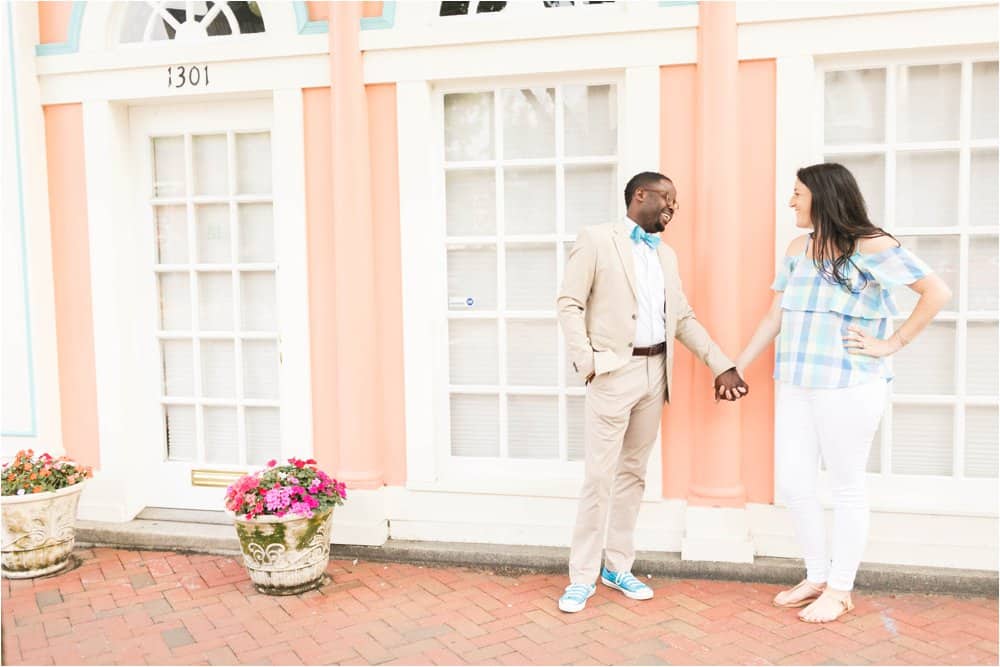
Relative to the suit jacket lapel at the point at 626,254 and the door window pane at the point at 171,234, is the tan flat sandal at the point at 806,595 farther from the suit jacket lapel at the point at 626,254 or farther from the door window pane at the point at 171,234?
the door window pane at the point at 171,234

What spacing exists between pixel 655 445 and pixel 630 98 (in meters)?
1.75

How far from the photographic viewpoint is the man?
4031 mm

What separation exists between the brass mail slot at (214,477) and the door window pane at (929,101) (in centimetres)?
408

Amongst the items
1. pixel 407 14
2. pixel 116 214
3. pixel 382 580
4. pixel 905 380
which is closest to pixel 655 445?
pixel 905 380

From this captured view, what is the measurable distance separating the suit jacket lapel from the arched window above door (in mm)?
2353

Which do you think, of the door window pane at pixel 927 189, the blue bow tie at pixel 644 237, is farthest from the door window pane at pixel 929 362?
the blue bow tie at pixel 644 237

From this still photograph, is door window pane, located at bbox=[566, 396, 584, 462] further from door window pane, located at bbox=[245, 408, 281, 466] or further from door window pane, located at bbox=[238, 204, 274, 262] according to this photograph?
door window pane, located at bbox=[238, 204, 274, 262]

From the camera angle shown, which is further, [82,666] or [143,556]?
[143,556]

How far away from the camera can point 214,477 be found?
5.38 m

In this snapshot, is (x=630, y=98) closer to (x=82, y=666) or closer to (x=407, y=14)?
(x=407, y=14)

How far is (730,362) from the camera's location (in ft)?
13.9

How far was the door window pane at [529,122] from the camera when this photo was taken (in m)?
4.72

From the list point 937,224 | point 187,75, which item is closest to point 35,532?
point 187,75

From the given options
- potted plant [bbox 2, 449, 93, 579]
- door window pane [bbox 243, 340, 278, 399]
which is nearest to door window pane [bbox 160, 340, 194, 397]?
door window pane [bbox 243, 340, 278, 399]
